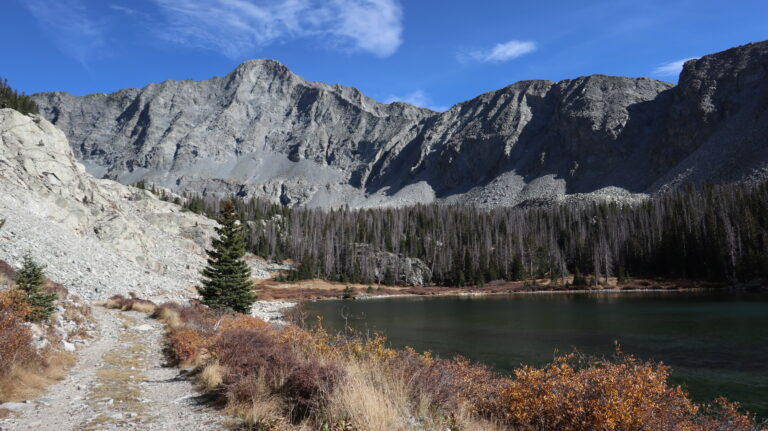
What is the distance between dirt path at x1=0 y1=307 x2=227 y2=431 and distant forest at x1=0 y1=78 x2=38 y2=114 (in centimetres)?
8853

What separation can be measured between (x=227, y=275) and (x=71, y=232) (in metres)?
29.7

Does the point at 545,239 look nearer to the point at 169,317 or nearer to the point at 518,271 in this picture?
the point at 518,271

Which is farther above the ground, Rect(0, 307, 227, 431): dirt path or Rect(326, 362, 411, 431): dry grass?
Rect(326, 362, 411, 431): dry grass

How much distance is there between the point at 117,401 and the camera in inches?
344

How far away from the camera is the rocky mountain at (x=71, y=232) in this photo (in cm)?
3369

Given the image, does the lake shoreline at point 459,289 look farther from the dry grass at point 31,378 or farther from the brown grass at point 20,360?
the dry grass at point 31,378

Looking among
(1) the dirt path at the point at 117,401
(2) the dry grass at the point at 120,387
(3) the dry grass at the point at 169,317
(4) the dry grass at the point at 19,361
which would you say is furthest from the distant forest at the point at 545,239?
(4) the dry grass at the point at 19,361

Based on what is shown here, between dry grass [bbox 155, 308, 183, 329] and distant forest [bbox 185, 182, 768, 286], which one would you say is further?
distant forest [bbox 185, 182, 768, 286]

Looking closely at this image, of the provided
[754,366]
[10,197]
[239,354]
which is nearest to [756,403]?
[754,366]

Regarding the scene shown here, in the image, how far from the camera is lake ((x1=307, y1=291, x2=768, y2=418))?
59.9ft

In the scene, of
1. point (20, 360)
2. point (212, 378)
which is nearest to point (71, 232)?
point (20, 360)

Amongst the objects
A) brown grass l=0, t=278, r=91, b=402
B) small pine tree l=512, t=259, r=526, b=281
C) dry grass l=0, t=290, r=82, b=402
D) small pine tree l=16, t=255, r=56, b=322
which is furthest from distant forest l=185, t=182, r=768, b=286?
dry grass l=0, t=290, r=82, b=402

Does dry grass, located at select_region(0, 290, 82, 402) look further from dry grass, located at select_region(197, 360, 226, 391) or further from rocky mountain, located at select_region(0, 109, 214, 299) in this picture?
rocky mountain, located at select_region(0, 109, 214, 299)

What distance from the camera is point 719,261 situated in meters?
77.8
